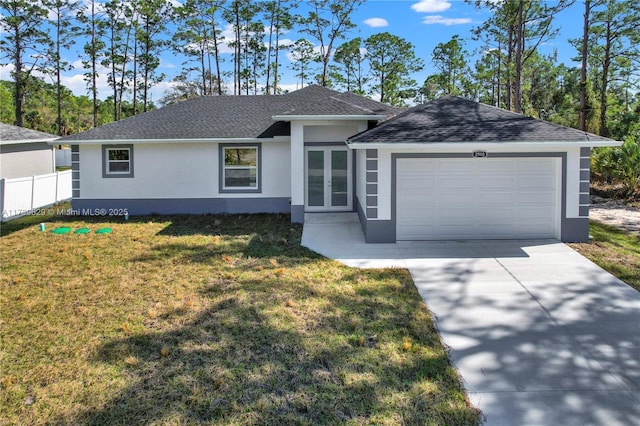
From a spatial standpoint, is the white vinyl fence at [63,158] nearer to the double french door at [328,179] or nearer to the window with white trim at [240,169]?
the window with white trim at [240,169]

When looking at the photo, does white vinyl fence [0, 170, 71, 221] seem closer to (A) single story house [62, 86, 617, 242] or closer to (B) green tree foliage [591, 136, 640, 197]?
(A) single story house [62, 86, 617, 242]

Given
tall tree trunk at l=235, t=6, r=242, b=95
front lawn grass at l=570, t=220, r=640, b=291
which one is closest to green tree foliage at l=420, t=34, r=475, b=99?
tall tree trunk at l=235, t=6, r=242, b=95

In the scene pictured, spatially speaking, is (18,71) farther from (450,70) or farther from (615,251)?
(615,251)

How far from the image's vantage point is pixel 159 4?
112 feet

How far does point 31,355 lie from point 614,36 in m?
33.3

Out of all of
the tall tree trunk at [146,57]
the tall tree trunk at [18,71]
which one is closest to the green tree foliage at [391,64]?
the tall tree trunk at [146,57]

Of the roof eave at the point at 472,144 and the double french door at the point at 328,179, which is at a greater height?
the roof eave at the point at 472,144

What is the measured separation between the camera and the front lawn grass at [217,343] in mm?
4531

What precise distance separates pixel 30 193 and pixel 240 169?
7587 millimetres

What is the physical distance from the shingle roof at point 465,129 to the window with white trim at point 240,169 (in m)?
5.06

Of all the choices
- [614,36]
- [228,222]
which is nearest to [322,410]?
[228,222]

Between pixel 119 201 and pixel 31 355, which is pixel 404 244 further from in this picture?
pixel 119 201

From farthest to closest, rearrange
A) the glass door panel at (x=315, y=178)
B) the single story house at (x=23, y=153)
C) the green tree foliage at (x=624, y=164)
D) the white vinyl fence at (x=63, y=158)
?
the white vinyl fence at (x=63, y=158) < the single story house at (x=23, y=153) < the green tree foliage at (x=624, y=164) < the glass door panel at (x=315, y=178)

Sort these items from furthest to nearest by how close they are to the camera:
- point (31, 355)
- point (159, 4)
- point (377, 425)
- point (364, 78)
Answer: point (364, 78) < point (159, 4) < point (31, 355) < point (377, 425)
